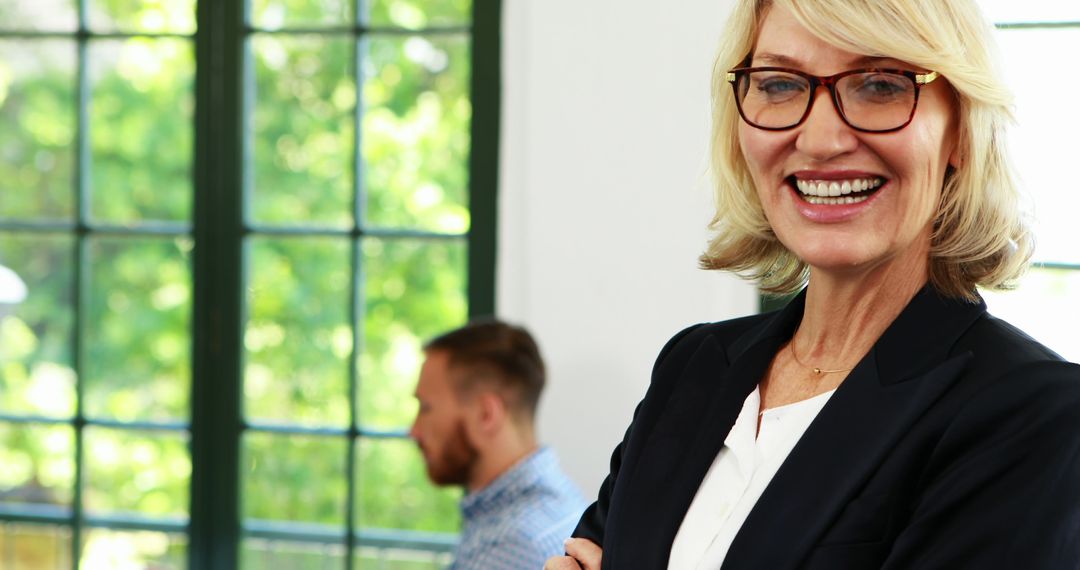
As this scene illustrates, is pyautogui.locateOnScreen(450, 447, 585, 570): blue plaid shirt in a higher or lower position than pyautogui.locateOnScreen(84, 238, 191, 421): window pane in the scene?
lower

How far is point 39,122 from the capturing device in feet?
11.3

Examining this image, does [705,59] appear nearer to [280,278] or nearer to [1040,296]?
[1040,296]

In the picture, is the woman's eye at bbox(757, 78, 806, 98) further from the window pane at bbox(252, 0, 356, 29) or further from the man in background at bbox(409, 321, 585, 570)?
the window pane at bbox(252, 0, 356, 29)

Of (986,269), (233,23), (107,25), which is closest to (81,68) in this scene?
(107,25)

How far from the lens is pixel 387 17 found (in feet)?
10.5

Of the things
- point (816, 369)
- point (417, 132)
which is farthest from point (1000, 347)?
point (417, 132)

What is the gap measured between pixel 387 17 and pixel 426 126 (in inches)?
11.5

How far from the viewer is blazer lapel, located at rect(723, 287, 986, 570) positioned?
125cm

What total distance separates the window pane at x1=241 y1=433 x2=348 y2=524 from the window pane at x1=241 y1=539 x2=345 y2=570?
0.20 ft

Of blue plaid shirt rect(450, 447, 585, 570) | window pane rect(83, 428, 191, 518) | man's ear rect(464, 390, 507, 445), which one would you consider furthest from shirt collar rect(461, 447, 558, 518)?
window pane rect(83, 428, 191, 518)

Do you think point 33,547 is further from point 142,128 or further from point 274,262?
point 142,128

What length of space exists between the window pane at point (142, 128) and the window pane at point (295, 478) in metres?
0.65

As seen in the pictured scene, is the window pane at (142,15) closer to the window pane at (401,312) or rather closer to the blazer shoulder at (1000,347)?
the window pane at (401,312)

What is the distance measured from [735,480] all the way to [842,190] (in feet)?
1.10
